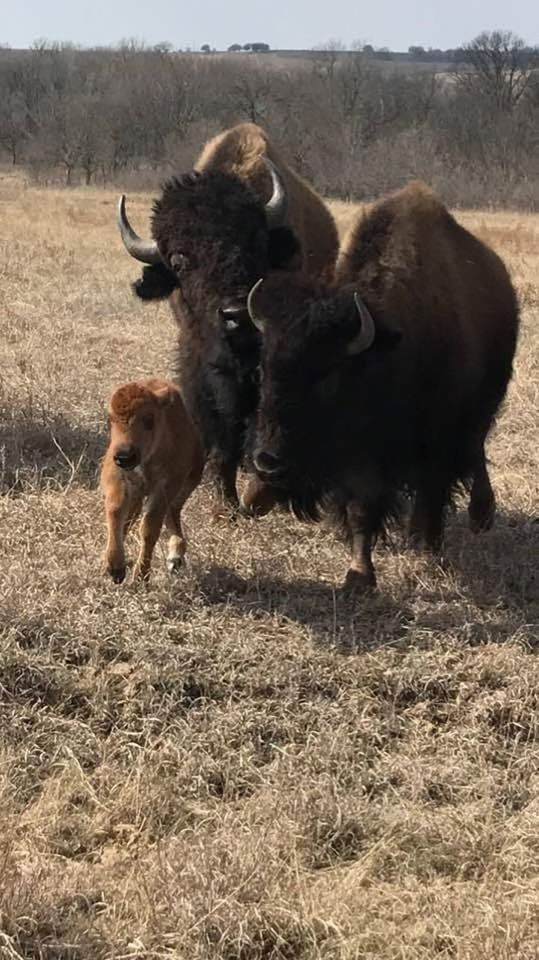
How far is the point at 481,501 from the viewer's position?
7746 millimetres

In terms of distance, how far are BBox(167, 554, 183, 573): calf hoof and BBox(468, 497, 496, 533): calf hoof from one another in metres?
2.19

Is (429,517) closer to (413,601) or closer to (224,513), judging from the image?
(413,601)

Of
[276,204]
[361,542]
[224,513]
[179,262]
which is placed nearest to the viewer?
[361,542]

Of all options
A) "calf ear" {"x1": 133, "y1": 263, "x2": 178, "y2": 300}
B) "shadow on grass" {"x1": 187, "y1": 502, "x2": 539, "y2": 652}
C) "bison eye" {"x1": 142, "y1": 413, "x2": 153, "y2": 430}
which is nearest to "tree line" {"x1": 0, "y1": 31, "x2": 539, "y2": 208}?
"calf ear" {"x1": 133, "y1": 263, "x2": 178, "y2": 300}

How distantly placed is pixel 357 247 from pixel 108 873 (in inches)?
152

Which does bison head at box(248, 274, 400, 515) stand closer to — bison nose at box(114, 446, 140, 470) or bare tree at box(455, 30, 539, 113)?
bison nose at box(114, 446, 140, 470)

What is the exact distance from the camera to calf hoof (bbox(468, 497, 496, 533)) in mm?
7699

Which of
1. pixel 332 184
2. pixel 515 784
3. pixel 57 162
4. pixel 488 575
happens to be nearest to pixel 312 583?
pixel 488 575

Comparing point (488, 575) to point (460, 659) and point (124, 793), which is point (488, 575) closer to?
point (460, 659)

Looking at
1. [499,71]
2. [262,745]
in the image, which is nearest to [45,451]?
[262,745]

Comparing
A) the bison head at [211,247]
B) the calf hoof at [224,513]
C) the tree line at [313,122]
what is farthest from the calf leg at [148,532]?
the tree line at [313,122]

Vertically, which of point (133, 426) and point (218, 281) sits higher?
point (218, 281)

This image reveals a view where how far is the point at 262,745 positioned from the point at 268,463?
1468 mm

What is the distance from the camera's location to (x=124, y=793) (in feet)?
14.2
